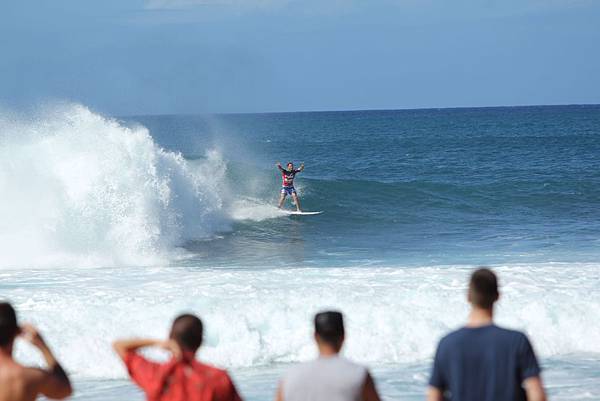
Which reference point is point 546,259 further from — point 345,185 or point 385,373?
point 345,185

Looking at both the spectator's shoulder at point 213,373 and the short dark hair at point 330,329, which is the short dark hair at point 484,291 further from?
the spectator's shoulder at point 213,373

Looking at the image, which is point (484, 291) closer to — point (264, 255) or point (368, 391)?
point (368, 391)

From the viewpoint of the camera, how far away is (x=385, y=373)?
8.52 meters

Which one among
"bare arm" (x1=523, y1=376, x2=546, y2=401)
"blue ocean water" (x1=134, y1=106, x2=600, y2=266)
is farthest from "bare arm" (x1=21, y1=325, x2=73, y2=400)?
"blue ocean water" (x1=134, y1=106, x2=600, y2=266)

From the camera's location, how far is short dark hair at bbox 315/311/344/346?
11.6 feet

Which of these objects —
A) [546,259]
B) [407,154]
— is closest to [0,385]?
[546,259]

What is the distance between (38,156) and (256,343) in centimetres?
1208

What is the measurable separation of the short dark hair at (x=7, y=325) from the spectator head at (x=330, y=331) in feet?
3.75

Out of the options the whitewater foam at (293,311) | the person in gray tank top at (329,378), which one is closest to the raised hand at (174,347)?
the person in gray tank top at (329,378)

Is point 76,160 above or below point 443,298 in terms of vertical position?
above

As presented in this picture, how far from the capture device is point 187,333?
3.39 meters

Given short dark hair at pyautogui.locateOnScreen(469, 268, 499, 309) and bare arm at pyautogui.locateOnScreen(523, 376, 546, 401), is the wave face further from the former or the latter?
bare arm at pyautogui.locateOnScreen(523, 376, 546, 401)

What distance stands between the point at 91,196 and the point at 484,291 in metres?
15.1

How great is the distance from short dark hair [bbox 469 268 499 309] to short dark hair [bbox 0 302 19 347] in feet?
5.76
